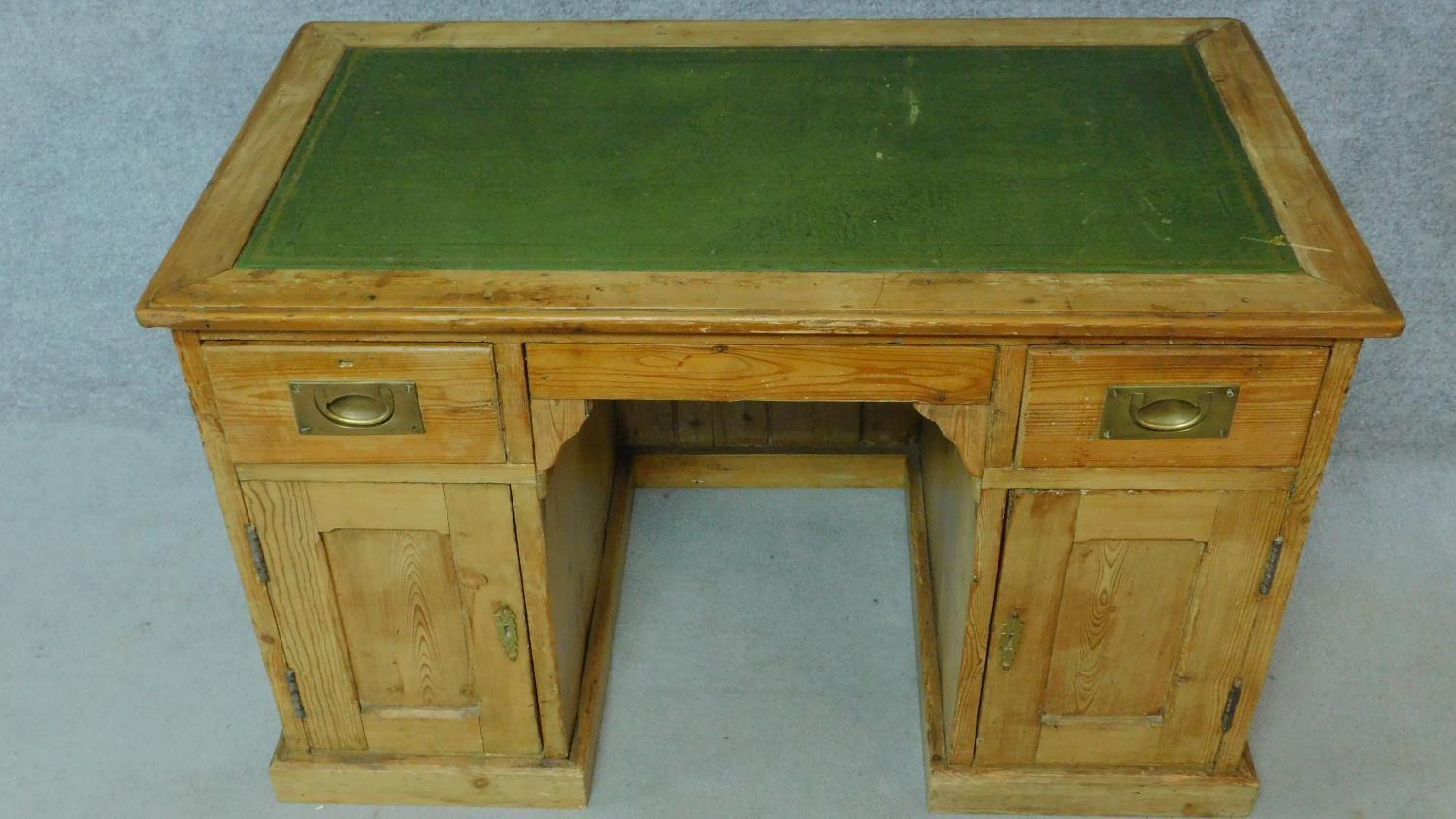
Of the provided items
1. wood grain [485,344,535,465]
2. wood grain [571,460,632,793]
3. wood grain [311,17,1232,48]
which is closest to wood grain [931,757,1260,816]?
wood grain [571,460,632,793]

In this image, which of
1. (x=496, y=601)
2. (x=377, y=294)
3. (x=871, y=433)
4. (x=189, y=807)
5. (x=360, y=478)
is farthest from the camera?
(x=871, y=433)

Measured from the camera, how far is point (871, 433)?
2.12 metres

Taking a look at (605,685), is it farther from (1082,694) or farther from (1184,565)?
(1184,565)

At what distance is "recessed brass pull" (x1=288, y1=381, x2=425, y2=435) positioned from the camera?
134cm

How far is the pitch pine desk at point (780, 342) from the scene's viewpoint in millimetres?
1294

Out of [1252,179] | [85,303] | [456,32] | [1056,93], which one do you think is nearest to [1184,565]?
[1252,179]

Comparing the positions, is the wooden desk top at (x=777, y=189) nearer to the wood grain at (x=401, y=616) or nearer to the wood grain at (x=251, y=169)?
the wood grain at (x=251, y=169)

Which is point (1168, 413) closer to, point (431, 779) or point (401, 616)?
point (401, 616)

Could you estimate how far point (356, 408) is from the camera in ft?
4.47

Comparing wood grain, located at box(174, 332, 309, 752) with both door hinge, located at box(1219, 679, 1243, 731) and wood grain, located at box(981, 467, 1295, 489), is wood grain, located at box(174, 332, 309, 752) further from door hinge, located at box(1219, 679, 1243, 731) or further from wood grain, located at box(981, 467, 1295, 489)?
door hinge, located at box(1219, 679, 1243, 731)

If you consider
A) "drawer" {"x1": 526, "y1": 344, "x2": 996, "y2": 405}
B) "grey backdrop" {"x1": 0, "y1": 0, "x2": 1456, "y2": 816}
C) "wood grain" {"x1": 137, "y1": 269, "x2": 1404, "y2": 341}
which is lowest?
"grey backdrop" {"x1": 0, "y1": 0, "x2": 1456, "y2": 816}

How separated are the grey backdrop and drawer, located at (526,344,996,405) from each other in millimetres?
589

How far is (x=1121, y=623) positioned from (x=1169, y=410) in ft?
0.92

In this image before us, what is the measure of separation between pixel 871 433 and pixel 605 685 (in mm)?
569
